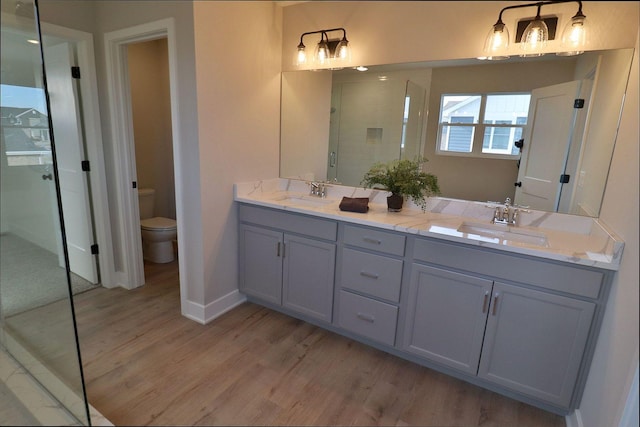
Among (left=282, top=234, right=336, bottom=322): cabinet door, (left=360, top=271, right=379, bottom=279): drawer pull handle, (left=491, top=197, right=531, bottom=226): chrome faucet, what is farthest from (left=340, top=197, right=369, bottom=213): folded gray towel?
(left=491, top=197, right=531, bottom=226): chrome faucet

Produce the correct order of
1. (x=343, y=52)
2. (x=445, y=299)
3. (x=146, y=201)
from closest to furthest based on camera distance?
(x=445, y=299)
(x=343, y=52)
(x=146, y=201)

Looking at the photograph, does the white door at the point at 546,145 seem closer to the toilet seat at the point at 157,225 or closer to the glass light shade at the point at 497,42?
the glass light shade at the point at 497,42

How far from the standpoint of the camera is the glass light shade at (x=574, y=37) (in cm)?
158

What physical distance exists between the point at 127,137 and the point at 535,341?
9.55 ft

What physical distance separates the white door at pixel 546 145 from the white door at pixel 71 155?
305 centimetres

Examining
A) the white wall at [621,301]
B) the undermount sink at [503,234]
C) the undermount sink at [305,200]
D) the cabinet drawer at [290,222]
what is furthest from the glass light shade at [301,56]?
the white wall at [621,301]

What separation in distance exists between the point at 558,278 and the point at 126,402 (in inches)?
83.3

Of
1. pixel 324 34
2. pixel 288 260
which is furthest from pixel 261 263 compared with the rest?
pixel 324 34

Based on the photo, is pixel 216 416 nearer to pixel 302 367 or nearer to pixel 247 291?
pixel 302 367

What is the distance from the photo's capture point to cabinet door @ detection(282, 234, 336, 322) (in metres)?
2.16

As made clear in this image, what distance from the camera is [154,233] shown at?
123 inches

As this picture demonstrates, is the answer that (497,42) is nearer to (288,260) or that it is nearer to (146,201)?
(288,260)

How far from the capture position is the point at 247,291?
99.8 inches

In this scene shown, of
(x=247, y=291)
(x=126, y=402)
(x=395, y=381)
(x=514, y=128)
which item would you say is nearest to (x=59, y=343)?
(x=126, y=402)
